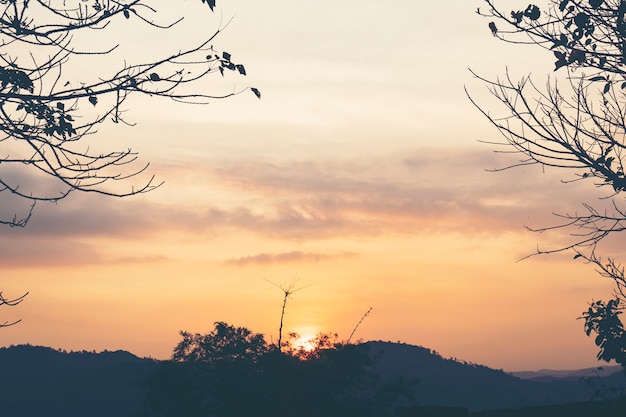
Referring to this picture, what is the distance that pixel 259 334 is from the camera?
5203cm

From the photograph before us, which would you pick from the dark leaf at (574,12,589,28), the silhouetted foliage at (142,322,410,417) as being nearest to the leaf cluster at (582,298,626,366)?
the dark leaf at (574,12,589,28)

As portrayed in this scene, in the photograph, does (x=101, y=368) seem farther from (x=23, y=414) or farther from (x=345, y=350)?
(x=345, y=350)

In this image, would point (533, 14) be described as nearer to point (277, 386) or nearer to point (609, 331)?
point (609, 331)

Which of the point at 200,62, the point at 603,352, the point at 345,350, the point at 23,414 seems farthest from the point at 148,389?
the point at 23,414

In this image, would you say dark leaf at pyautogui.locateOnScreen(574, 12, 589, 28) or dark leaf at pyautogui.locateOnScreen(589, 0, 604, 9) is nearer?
dark leaf at pyautogui.locateOnScreen(589, 0, 604, 9)

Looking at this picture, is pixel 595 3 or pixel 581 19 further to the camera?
pixel 581 19

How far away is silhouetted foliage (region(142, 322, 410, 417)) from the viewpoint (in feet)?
137

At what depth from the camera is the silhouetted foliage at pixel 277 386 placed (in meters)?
41.7

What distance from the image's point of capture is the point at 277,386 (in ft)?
139

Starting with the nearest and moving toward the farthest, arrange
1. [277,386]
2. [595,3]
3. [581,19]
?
[595,3]
[581,19]
[277,386]

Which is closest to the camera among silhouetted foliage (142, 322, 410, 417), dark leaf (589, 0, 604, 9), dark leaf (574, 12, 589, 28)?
dark leaf (589, 0, 604, 9)

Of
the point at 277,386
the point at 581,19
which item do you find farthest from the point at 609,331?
the point at 277,386

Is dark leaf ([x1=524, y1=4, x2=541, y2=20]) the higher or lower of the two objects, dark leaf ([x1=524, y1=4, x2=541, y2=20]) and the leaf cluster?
the higher

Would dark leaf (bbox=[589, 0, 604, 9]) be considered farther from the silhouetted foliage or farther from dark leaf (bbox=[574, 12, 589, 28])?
the silhouetted foliage
